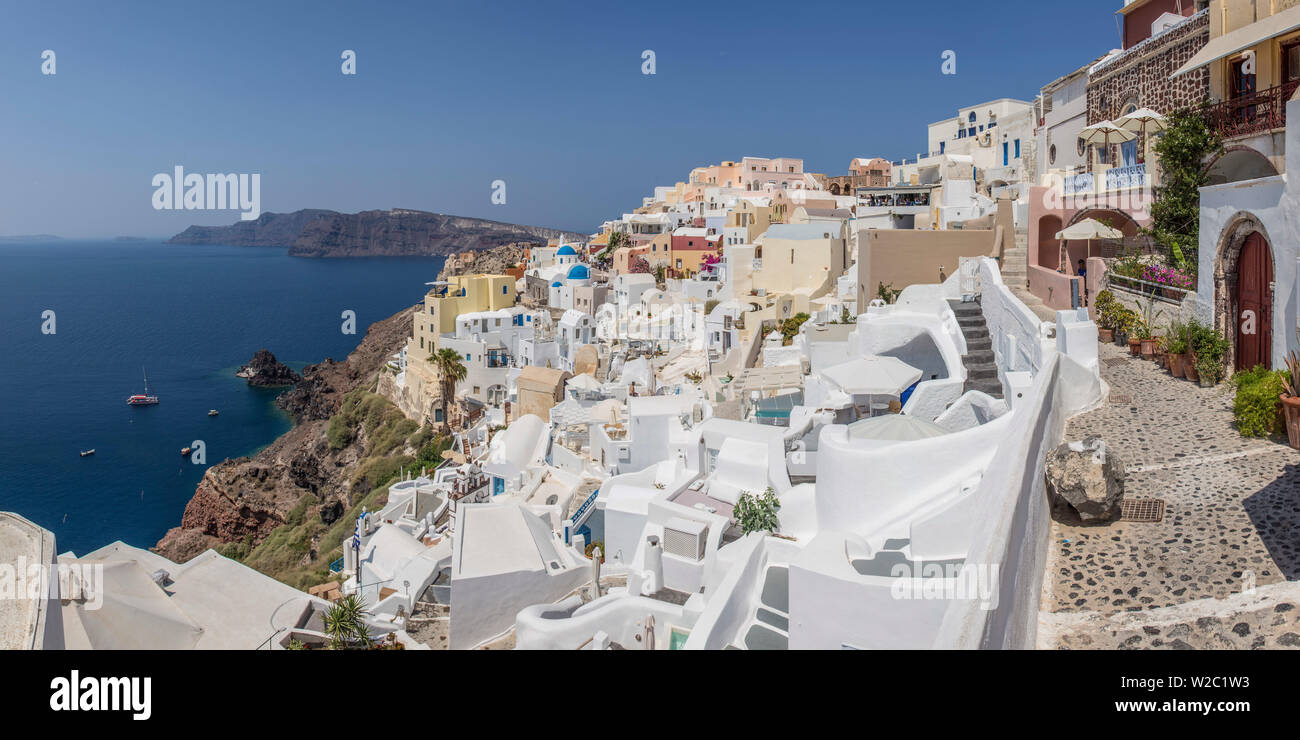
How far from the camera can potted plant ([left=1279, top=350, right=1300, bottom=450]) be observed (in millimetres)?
6648

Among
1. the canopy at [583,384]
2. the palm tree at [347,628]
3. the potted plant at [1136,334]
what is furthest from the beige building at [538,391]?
the potted plant at [1136,334]

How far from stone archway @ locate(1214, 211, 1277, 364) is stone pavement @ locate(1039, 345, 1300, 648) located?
1.96m

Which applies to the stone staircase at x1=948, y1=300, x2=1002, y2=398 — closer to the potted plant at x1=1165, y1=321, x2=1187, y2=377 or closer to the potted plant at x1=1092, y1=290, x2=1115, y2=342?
the potted plant at x1=1092, y1=290, x2=1115, y2=342

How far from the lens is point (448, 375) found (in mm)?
37531

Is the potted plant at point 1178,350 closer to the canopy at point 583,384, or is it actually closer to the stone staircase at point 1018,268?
the stone staircase at point 1018,268

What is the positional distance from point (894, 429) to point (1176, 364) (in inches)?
135

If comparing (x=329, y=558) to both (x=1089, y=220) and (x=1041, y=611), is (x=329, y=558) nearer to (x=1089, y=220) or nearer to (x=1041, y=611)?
(x=1089, y=220)

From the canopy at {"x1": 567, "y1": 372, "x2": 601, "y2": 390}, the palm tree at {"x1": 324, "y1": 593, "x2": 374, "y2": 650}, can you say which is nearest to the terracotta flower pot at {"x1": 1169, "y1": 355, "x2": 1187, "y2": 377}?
the palm tree at {"x1": 324, "y1": 593, "x2": 374, "y2": 650}

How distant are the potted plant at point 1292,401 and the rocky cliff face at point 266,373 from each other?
68.9 meters

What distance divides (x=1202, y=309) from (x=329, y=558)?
90.1 ft

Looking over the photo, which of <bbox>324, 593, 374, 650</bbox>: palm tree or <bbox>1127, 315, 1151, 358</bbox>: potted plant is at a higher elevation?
<bbox>1127, 315, 1151, 358</bbox>: potted plant

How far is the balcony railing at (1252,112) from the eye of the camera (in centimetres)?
1254

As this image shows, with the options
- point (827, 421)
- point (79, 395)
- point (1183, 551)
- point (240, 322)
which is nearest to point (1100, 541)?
→ point (1183, 551)

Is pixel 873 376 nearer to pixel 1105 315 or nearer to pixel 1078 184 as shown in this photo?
pixel 1105 315
